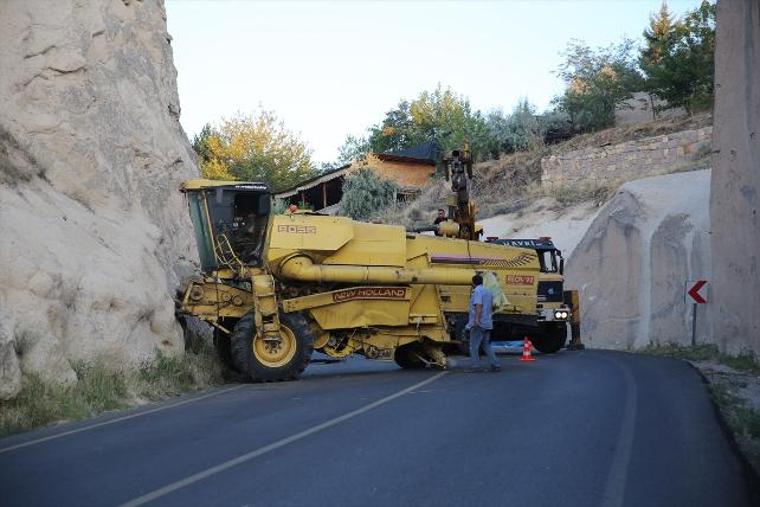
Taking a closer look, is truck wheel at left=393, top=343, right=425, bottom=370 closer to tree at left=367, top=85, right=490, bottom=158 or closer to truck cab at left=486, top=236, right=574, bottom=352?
truck cab at left=486, top=236, right=574, bottom=352

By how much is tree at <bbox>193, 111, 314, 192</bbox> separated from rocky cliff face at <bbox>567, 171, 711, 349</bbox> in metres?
23.2

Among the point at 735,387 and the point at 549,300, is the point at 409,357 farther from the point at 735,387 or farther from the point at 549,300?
the point at 735,387

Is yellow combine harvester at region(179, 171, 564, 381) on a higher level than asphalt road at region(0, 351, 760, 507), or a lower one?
higher

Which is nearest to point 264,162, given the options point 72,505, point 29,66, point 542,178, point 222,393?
point 542,178

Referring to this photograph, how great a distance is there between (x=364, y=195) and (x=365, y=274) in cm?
3135

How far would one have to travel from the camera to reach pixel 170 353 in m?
16.8

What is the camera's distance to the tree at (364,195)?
49969mm

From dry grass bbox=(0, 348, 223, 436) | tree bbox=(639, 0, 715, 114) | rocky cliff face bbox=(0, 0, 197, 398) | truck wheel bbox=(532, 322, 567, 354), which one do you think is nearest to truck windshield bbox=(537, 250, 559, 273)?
truck wheel bbox=(532, 322, 567, 354)

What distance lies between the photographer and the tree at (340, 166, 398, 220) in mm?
49969

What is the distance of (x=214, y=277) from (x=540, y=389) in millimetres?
6991

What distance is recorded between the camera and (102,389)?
1355 centimetres

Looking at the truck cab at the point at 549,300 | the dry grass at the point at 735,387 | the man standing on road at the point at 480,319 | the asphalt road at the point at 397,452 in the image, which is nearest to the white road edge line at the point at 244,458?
the asphalt road at the point at 397,452

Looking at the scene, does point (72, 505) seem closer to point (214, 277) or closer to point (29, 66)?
point (214, 277)

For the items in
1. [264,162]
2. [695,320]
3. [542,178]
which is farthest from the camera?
[264,162]
